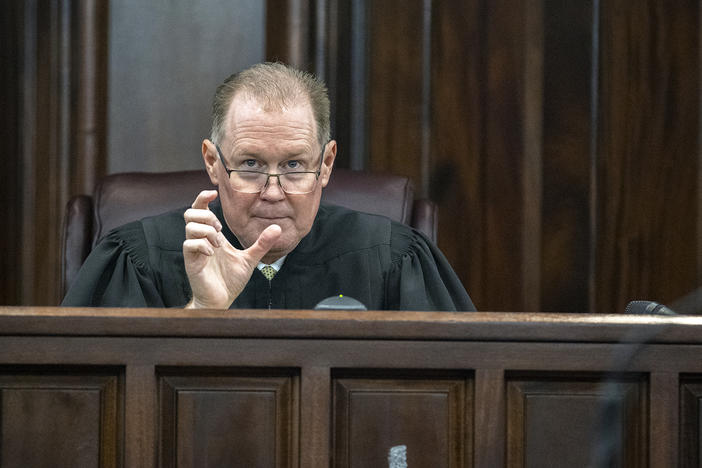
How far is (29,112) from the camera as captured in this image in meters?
2.20

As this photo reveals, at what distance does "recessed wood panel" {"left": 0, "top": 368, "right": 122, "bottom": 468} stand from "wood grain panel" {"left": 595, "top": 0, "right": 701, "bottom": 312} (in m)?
1.70

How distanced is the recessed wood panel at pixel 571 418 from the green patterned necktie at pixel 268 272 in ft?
2.93

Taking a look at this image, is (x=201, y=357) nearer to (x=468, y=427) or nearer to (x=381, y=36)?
(x=468, y=427)

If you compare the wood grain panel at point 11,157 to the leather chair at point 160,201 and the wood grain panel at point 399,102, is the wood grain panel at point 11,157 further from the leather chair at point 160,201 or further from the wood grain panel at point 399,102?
the wood grain panel at point 399,102

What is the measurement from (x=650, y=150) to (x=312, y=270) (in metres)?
1.09

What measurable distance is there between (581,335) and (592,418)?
9 cm

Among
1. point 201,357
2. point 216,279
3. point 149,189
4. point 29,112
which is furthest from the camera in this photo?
point 29,112

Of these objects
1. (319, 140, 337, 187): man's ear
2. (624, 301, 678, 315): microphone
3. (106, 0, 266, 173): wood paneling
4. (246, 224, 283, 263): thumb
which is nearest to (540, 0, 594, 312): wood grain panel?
(319, 140, 337, 187): man's ear


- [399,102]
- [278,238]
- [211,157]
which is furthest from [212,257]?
[399,102]

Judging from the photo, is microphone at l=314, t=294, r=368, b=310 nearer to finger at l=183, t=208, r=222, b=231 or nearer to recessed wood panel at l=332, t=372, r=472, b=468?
recessed wood panel at l=332, t=372, r=472, b=468

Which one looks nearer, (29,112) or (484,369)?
(484,369)

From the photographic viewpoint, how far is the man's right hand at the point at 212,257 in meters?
1.21

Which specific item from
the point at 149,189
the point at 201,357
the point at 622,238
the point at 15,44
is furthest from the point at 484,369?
the point at 15,44

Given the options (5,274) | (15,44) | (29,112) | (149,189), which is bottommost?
(5,274)
